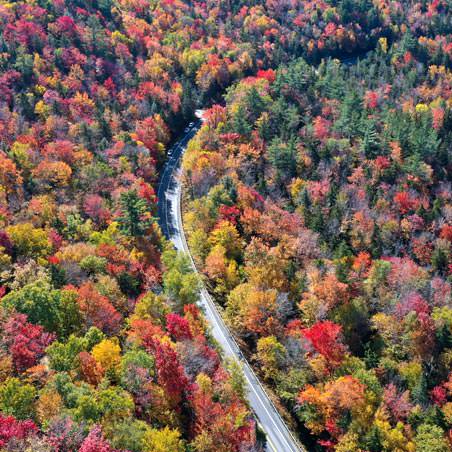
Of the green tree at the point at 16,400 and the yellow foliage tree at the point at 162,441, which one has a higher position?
the green tree at the point at 16,400

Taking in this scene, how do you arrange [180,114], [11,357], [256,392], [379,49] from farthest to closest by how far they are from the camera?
[379,49], [180,114], [256,392], [11,357]

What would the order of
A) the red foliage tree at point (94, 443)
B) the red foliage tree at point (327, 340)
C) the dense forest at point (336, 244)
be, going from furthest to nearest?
1. the red foliage tree at point (327, 340)
2. the dense forest at point (336, 244)
3. the red foliage tree at point (94, 443)

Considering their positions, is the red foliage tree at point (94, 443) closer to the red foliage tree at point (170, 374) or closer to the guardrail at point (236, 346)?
the red foliage tree at point (170, 374)

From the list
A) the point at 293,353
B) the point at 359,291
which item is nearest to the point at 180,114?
the point at 359,291

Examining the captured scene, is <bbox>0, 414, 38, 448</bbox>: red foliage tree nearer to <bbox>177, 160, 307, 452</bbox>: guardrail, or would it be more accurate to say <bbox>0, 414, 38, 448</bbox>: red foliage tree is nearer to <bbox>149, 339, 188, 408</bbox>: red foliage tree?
<bbox>149, 339, 188, 408</bbox>: red foliage tree

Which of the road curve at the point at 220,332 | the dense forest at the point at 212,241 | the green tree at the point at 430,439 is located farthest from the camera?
the road curve at the point at 220,332

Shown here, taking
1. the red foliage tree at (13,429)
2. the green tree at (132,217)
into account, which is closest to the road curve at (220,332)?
the green tree at (132,217)

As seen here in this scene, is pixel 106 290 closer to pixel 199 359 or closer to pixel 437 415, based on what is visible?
pixel 199 359
